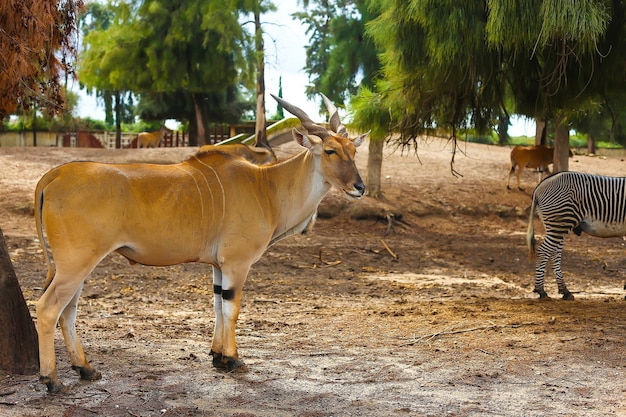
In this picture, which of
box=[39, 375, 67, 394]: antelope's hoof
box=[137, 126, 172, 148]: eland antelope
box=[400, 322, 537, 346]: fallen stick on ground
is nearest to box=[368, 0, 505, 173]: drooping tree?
box=[400, 322, 537, 346]: fallen stick on ground

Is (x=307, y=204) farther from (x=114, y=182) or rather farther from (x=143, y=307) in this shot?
(x=143, y=307)

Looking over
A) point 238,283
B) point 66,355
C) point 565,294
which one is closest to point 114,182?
point 238,283

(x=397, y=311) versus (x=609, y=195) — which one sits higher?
(x=609, y=195)

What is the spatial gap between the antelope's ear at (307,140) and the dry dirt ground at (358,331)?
166 cm

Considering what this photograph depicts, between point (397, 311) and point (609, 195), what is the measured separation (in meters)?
3.24

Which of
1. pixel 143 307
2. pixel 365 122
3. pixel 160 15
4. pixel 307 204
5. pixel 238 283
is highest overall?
pixel 160 15

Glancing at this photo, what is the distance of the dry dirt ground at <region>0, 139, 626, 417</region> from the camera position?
520 centimetres

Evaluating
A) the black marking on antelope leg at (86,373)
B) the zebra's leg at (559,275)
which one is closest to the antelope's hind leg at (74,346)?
the black marking on antelope leg at (86,373)

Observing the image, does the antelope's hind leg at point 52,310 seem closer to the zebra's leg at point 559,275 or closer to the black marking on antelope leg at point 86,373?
the black marking on antelope leg at point 86,373

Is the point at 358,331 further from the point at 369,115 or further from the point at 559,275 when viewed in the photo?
the point at 369,115

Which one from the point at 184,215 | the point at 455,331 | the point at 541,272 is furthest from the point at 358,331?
the point at 541,272

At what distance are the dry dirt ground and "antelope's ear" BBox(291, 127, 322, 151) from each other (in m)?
1.66

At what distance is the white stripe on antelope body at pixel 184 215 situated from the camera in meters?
5.11

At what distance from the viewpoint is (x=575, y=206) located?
9781mm
